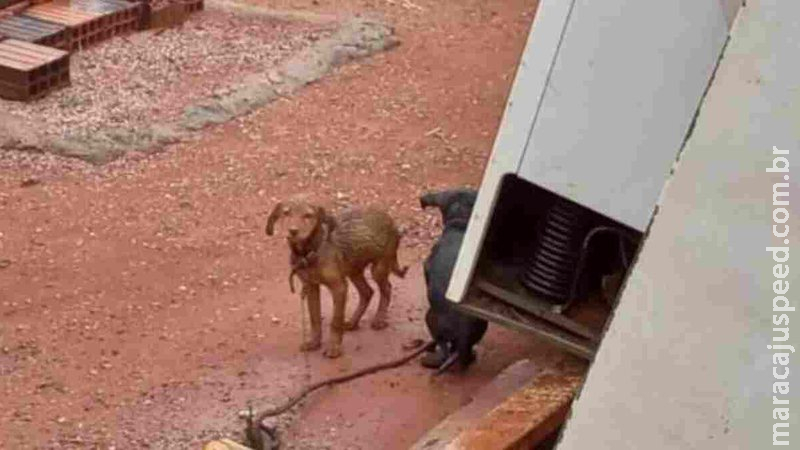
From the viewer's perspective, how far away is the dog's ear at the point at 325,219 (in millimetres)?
5305

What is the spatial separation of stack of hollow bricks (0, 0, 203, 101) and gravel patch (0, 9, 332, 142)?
0.06 m

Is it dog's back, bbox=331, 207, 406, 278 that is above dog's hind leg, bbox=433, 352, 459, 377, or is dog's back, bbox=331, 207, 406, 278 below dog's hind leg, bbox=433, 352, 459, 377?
above

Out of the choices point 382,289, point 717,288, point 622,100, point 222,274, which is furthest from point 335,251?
point 717,288

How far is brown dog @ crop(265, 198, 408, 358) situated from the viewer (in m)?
5.29

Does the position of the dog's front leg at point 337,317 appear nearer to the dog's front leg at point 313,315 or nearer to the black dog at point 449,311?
the dog's front leg at point 313,315

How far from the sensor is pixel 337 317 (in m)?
5.52

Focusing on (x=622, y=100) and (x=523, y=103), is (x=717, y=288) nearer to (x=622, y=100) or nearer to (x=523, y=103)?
(x=622, y=100)

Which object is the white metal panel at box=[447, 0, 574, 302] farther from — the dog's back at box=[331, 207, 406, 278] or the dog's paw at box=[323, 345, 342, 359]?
the dog's paw at box=[323, 345, 342, 359]

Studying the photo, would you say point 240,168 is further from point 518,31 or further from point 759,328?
point 759,328

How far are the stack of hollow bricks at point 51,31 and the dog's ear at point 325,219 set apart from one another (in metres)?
2.70

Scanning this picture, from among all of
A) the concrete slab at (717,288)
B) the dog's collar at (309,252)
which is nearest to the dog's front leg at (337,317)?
the dog's collar at (309,252)

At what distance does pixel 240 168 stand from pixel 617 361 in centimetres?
370

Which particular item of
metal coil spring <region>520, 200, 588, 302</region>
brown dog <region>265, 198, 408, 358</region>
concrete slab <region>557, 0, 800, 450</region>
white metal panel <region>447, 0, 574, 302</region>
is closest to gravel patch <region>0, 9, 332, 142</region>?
brown dog <region>265, 198, 408, 358</region>

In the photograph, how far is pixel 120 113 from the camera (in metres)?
7.66
